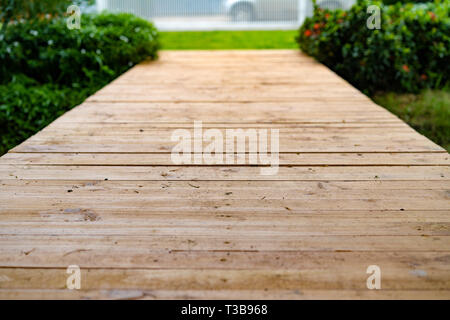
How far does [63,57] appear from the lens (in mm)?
4719

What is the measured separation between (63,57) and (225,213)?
3663 mm

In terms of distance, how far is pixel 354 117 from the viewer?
298cm

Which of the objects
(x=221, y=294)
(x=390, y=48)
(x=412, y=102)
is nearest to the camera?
(x=221, y=294)

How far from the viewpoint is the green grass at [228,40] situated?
7.05 m

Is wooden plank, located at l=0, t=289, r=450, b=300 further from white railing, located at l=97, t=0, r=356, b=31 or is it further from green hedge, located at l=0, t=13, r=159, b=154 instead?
white railing, located at l=97, t=0, r=356, b=31

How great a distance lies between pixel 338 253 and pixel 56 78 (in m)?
4.24

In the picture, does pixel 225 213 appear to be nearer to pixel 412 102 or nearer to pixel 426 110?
pixel 426 110

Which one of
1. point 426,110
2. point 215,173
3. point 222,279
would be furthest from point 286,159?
point 426,110

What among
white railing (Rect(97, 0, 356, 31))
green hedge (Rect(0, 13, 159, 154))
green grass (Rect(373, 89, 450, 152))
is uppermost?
white railing (Rect(97, 0, 356, 31))

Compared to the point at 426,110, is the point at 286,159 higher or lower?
higher

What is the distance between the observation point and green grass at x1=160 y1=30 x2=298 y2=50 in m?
7.05

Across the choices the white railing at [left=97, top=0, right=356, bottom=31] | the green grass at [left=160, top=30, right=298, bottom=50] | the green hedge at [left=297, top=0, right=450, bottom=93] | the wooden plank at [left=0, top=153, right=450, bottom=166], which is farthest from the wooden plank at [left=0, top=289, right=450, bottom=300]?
the white railing at [left=97, top=0, right=356, bottom=31]

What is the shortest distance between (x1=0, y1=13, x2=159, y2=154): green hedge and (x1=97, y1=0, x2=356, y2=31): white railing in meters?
3.93

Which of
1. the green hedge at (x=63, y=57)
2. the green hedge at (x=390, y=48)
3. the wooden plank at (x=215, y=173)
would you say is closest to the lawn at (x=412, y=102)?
the green hedge at (x=390, y=48)
